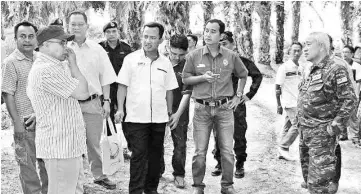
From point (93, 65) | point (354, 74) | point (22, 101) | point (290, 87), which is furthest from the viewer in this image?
point (354, 74)

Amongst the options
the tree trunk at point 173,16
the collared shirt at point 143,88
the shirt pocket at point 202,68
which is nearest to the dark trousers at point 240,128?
the shirt pocket at point 202,68

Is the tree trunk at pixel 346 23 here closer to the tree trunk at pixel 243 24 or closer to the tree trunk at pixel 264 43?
the tree trunk at pixel 264 43

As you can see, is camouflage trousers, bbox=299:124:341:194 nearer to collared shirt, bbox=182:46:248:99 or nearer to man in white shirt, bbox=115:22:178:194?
collared shirt, bbox=182:46:248:99

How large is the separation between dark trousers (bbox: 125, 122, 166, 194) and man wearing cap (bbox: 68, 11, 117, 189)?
485 millimetres

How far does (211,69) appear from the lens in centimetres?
566

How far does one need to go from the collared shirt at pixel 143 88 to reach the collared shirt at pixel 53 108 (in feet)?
4.12

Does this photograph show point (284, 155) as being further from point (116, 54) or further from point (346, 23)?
point (346, 23)

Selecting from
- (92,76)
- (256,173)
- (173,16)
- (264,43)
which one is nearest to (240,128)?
(256,173)

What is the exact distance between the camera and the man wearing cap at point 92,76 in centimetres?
554

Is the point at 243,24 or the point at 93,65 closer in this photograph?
the point at 93,65

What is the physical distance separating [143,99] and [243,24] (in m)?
9.63

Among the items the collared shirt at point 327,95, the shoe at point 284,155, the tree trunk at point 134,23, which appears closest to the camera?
the collared shirt at point 327,95

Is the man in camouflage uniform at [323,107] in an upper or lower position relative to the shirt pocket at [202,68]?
lower

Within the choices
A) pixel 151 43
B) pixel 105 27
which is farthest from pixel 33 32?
pixel 105 27
